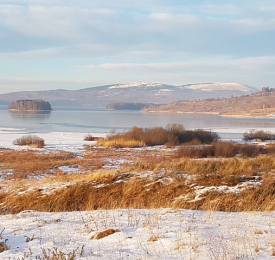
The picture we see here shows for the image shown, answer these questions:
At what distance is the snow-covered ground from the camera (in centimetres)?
475

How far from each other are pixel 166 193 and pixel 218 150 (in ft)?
55.5

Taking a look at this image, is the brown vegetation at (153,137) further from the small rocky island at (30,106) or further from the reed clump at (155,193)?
the small rocky island at (30,106)

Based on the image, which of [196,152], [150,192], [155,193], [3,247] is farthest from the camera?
[196,152]

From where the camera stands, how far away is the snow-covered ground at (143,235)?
4754 mm

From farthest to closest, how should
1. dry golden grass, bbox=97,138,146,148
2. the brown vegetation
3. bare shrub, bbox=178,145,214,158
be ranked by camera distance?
the brown vegetation → dry golden grass, bbox=97,138,146,148 → bare shrub, bbox=178,145,214,158

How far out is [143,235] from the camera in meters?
5.55

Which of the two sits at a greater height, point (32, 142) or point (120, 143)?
point (32, 142)

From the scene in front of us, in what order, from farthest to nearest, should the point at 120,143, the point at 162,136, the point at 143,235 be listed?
the point at 162,136 < the point at 120,143 < the point at 143,235

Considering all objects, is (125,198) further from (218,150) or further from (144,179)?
(218,150)

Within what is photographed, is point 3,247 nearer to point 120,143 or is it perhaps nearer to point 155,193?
point 155,193

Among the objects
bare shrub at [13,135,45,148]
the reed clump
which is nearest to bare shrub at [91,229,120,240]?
the reed clump

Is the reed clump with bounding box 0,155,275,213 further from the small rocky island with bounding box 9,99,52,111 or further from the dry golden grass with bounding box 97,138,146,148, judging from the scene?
the small rocky island with bounding box 9,99,52,111

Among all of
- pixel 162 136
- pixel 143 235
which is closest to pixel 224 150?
pixel 162 136

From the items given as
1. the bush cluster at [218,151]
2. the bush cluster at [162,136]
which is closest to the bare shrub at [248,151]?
the bush cluster at [218,151]
